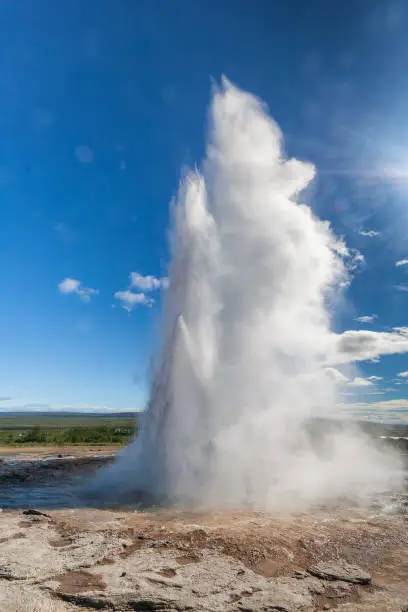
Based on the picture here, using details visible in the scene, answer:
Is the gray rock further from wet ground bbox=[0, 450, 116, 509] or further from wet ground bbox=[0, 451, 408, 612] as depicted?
wet ground bbox=[0, 450, 116, 509]

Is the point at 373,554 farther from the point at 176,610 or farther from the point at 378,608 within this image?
the point at 176,610

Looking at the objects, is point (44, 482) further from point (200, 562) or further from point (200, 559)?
point (200, 562)

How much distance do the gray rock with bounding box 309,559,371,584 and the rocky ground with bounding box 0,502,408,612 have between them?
0.02 meters

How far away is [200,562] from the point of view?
25.7 ft

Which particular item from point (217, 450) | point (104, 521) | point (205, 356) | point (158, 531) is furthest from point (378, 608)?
point (205, 356)

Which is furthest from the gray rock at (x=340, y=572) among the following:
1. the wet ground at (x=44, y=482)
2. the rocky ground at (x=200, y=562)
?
the wet ground at (x=44, y=482)

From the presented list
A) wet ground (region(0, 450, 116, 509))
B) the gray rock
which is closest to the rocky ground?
the gray rock

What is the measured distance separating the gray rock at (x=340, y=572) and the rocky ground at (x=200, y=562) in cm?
2

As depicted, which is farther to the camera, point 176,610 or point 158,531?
point 158,531

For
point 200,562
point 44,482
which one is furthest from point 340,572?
point 44,482

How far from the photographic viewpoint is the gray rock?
23.7ft

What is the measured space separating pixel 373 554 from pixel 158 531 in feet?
16.4

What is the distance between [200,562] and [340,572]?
2.69m

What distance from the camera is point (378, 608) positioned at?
6.09m
